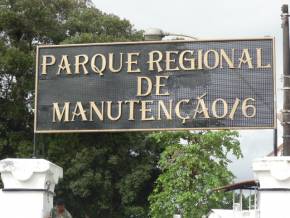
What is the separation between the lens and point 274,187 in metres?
7.84

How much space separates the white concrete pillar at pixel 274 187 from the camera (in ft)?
25.5

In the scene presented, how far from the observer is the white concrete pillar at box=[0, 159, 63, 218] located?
8531 mm

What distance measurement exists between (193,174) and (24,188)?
1407 centimetres

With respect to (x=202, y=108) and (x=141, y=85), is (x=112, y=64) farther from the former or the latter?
(x=202, y=108)

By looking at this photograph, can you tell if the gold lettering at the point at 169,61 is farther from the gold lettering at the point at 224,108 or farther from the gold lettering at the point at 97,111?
the gold lettering at the point at 97,111

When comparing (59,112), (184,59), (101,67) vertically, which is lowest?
(59,112)

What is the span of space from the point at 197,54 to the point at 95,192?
15509 millimetres

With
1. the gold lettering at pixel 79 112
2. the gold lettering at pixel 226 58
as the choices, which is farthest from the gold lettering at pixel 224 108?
the gold lettering at pixel 79 112

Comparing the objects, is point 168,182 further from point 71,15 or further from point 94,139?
point 71,15

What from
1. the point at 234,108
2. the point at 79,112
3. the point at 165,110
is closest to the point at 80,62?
the point at 79,112

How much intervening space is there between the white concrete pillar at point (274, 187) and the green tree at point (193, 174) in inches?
526

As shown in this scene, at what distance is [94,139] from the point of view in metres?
24.2

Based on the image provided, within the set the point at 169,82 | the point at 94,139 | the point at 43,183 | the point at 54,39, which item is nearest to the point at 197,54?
the point at 169,82

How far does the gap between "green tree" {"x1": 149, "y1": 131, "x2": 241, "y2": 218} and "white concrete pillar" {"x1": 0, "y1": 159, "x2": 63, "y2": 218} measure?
1294 cm
